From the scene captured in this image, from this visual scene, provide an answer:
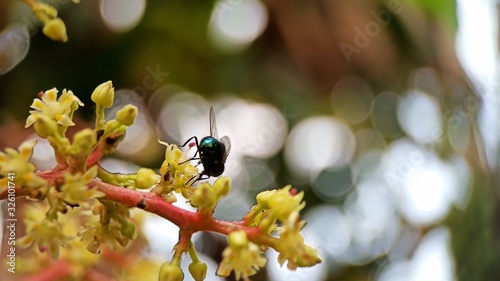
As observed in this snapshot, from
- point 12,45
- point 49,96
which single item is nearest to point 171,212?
point 49,96

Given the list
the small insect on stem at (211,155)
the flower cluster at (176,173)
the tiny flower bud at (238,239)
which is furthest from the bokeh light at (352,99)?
the tiny flower bud at (238,239)

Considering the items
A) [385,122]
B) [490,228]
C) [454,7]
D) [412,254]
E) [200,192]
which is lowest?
[412,254]

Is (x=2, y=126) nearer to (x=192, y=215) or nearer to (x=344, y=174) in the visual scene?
(x=192, y=215)

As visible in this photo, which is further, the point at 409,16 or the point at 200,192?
the point at 409,16

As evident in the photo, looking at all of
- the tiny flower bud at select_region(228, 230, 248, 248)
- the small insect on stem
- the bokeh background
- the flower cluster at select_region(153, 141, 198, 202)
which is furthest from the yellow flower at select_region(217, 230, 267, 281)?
the bokeh background

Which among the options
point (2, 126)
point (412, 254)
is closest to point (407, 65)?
point (412, 254)

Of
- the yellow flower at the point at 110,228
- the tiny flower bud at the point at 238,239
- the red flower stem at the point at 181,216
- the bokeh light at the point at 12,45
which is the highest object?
the tiny flower bud at the point at 238,239

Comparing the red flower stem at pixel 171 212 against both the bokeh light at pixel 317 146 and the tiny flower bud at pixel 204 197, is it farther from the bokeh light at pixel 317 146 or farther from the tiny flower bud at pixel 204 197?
the bokeh light at pixel 317 146
